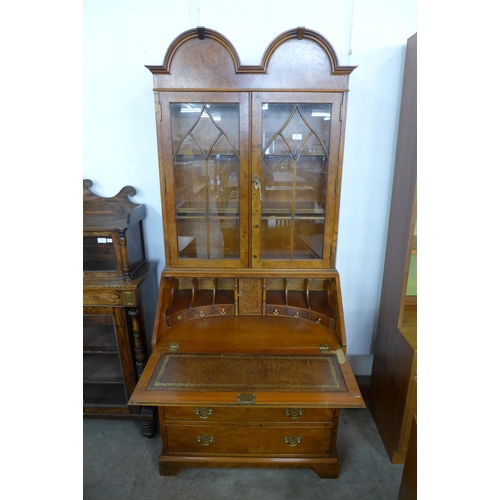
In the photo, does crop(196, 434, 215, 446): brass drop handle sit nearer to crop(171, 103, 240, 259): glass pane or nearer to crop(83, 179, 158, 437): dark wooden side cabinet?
crop(83, 179, 158, 437): dark wooden side cabinet

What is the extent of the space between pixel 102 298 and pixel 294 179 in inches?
45.8

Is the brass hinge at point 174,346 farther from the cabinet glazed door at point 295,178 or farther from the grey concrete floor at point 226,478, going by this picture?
the grey concrete floor at point 226,478

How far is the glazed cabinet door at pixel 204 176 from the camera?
4.71 feet

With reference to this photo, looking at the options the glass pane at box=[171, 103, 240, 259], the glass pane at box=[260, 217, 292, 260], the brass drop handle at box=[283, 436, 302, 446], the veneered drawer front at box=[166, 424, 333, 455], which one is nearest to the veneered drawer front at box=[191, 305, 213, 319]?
the glass pane at box=[171, 103, 240, 259]

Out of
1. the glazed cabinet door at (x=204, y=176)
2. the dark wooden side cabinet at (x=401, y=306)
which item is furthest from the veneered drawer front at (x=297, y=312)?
the dark wooden side cabinet at (x=401, y=306)

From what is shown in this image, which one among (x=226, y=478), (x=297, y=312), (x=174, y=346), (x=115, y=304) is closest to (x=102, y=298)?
(x=115, y=304)

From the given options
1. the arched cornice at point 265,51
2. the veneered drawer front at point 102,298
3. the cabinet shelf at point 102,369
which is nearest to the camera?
the arched cornice at point 265,51

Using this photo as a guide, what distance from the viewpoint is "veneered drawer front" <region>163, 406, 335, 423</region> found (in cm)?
148

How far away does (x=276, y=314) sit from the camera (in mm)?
1750

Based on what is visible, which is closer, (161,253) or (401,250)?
(401,250)

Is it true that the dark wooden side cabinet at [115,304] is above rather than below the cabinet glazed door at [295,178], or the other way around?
below

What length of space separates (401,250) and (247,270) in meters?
0.79

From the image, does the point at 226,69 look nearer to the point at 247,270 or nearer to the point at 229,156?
the point at 229,156
